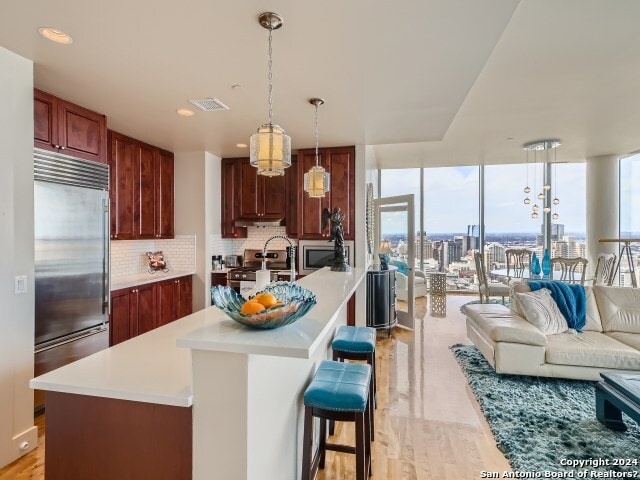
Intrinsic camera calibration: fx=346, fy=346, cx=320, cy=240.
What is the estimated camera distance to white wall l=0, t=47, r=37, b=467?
2.19m

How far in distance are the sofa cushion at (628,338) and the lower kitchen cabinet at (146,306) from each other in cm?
499

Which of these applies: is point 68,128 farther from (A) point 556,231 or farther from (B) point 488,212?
(A) point 556,231

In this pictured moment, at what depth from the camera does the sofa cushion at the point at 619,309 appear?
3.56 meters

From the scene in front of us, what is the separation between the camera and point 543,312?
3.46 metres

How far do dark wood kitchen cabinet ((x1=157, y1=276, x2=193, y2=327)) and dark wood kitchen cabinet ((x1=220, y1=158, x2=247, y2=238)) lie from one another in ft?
3.19

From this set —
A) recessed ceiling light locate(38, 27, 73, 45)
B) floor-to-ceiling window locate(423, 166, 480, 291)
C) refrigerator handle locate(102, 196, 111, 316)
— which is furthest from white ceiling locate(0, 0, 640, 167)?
floor-to-ceiling window locate(423, 166, 480, 291)

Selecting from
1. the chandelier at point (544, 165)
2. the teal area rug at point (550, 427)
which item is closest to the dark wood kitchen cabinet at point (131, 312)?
the teal area rug at point (550, 427)

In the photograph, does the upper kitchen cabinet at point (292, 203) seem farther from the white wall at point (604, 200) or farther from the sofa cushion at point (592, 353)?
the white wall at point (604, 200)

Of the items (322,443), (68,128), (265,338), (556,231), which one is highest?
(68,128)

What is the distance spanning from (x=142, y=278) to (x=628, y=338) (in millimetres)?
5347

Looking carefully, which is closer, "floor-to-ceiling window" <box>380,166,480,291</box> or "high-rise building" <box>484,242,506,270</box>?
"high-rise building" <box>484,242,506,270</box>

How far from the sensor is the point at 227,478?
3.83 ft

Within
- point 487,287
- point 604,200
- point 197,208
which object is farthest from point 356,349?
point 604,200

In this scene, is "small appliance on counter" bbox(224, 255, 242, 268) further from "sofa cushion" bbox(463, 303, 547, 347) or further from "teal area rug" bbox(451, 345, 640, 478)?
"teal area rug" bbox(451, 345, 640, 478)
